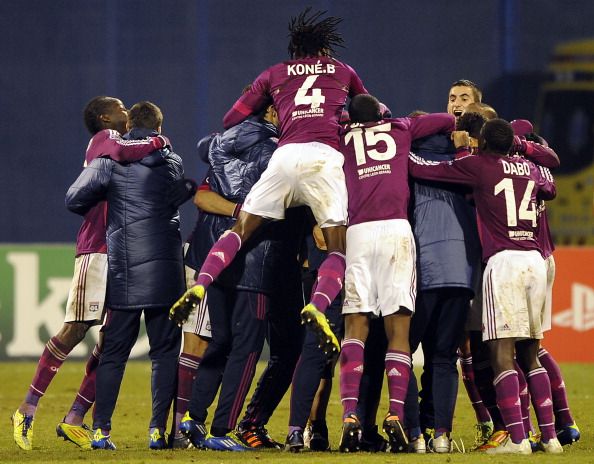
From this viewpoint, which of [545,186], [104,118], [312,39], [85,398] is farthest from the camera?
[104,118]

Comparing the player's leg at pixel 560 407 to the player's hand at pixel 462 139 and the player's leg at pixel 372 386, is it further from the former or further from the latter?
the player's hand at pixel 462 139

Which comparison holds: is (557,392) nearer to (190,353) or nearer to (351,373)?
(351,373)

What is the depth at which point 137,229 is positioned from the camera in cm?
725

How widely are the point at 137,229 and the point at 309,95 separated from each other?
119 cm

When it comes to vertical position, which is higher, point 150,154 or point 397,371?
point 150,154

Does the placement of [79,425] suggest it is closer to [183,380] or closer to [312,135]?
[183,380]

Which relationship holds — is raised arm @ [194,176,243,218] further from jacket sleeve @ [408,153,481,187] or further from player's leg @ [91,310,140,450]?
jacket sleeve @ [408,153,481,187]

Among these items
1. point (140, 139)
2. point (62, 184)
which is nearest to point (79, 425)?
point (140, 139)

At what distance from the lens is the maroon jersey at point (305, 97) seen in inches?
273

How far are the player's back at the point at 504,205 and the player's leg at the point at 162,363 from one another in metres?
1.76

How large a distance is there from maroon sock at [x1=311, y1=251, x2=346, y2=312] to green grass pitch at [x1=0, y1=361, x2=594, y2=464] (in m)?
0.75

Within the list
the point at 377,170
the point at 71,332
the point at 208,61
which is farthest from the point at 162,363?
the point at 208,61

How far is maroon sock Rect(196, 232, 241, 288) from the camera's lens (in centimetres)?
676

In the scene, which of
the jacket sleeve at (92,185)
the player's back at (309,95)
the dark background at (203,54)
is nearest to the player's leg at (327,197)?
the player's back at (309,95)
